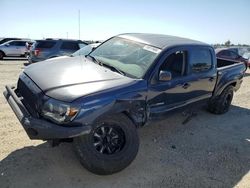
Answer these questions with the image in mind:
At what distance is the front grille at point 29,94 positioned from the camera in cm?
347

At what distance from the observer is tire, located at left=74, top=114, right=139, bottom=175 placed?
11.2ft

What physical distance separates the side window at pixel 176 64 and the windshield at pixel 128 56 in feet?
0.80

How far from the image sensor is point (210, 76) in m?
5.59

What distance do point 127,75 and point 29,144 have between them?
1915 millimetres

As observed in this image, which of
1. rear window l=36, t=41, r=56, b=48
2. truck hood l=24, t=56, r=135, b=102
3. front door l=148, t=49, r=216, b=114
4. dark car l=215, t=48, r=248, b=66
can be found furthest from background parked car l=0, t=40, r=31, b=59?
front door l=148, t=49, r=216, b=114

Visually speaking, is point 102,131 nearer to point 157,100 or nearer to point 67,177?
point 67,177

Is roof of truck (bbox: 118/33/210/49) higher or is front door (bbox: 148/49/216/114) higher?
roof of truck (bbox: 118/33/210/49)

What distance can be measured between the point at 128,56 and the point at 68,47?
395 inches

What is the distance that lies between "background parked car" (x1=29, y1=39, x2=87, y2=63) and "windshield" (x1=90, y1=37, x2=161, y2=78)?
844 cm

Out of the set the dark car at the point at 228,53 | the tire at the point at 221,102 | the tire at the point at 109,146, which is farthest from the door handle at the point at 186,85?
the dark car at the point at 228,53

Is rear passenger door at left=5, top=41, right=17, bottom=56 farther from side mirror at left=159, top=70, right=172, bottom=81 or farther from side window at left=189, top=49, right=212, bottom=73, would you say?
side mirror at left=159, top=70, right=172, bottom=81

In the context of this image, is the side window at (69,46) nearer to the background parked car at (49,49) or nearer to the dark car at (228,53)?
the background parked car at (49,49)

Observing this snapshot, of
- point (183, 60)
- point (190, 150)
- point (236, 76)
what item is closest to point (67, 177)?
point (190, 150)

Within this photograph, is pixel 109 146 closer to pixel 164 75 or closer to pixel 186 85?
pixel 164 75
